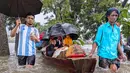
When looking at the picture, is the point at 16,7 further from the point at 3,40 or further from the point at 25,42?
the point at 3,40

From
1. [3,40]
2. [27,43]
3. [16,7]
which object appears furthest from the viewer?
[3,40]

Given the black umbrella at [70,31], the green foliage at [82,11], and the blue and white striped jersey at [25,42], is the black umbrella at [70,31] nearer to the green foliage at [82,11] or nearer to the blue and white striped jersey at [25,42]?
the blue and white striped jersey at [25,42]

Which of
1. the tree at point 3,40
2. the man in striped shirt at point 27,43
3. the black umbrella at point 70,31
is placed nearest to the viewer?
the man in striped shirt at point 27,43

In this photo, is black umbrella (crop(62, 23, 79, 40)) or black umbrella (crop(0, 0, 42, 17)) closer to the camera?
black umbrella (crop(0, 0, 42, 17))

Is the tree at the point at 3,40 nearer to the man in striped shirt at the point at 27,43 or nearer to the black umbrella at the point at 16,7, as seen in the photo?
the black umbrella at the point at 16,7

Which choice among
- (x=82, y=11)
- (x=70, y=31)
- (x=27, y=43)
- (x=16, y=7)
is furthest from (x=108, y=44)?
(x=82, y=11)

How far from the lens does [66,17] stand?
1769 cm

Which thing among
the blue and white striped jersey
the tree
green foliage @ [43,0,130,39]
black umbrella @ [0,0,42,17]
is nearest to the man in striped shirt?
the blue and white striped jersey

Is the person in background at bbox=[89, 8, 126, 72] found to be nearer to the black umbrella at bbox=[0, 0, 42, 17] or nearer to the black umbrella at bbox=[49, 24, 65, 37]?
the black umbrella at bbox=[0, 0, 42, 17]

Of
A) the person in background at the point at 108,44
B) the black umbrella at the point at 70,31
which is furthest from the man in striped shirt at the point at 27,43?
the black umbrella at the point at 70,31

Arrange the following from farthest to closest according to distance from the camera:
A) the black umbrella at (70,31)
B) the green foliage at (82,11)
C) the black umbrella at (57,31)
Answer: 1. the green foliage at (82,11)
2. the black umbrella at (57,31)
3. the black umbrella at (70,31)

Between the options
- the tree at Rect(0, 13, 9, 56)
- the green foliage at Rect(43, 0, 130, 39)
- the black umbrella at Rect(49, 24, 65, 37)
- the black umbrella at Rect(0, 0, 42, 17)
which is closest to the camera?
the black umbrella at Rect(0, 0, 42, 17)

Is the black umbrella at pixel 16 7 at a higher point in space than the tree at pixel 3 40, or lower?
higher

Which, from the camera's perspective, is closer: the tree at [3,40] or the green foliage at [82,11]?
the tree at [3,40]
